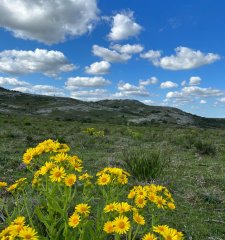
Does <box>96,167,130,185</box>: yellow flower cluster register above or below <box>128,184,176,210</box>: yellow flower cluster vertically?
above

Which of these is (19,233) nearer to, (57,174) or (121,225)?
(57,174)

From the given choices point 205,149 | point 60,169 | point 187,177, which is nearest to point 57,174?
point 60,169

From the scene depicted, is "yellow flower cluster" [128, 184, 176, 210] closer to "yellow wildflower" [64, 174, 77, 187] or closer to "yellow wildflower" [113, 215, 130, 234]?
"yellow wildflower" [113, 215, 130, 234]

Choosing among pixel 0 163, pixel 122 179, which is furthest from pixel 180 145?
pixel 122 179

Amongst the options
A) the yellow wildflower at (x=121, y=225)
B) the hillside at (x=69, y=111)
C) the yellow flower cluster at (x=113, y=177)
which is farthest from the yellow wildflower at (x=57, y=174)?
the hillside at (x=69, y=111)

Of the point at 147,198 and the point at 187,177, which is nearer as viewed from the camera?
the point at 147,198

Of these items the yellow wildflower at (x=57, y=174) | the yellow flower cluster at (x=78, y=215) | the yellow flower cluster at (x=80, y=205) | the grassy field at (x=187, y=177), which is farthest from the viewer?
the grassy field at (x=187, y=177)

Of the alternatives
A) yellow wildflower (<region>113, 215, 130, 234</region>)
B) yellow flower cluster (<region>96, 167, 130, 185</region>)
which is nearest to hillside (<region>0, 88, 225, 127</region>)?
yellow flower cluster (<region>96, 167, 130, 185</region>)

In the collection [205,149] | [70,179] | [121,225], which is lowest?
[205,149]

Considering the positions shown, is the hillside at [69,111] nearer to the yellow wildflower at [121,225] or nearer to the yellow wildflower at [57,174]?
the yellow wildflower at [57,174]

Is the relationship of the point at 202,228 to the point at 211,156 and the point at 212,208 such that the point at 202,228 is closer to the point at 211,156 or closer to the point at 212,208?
the point at 212,208

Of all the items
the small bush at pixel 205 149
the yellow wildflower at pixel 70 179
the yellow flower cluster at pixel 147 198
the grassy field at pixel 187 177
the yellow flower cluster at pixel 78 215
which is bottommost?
the grassy field at pixel 187 177

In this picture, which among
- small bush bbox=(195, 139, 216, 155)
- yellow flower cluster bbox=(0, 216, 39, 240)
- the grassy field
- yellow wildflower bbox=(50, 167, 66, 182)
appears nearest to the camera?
yellow flower cluster bbox=(0, 216, 39, 240)

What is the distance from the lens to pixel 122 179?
3949 mm
